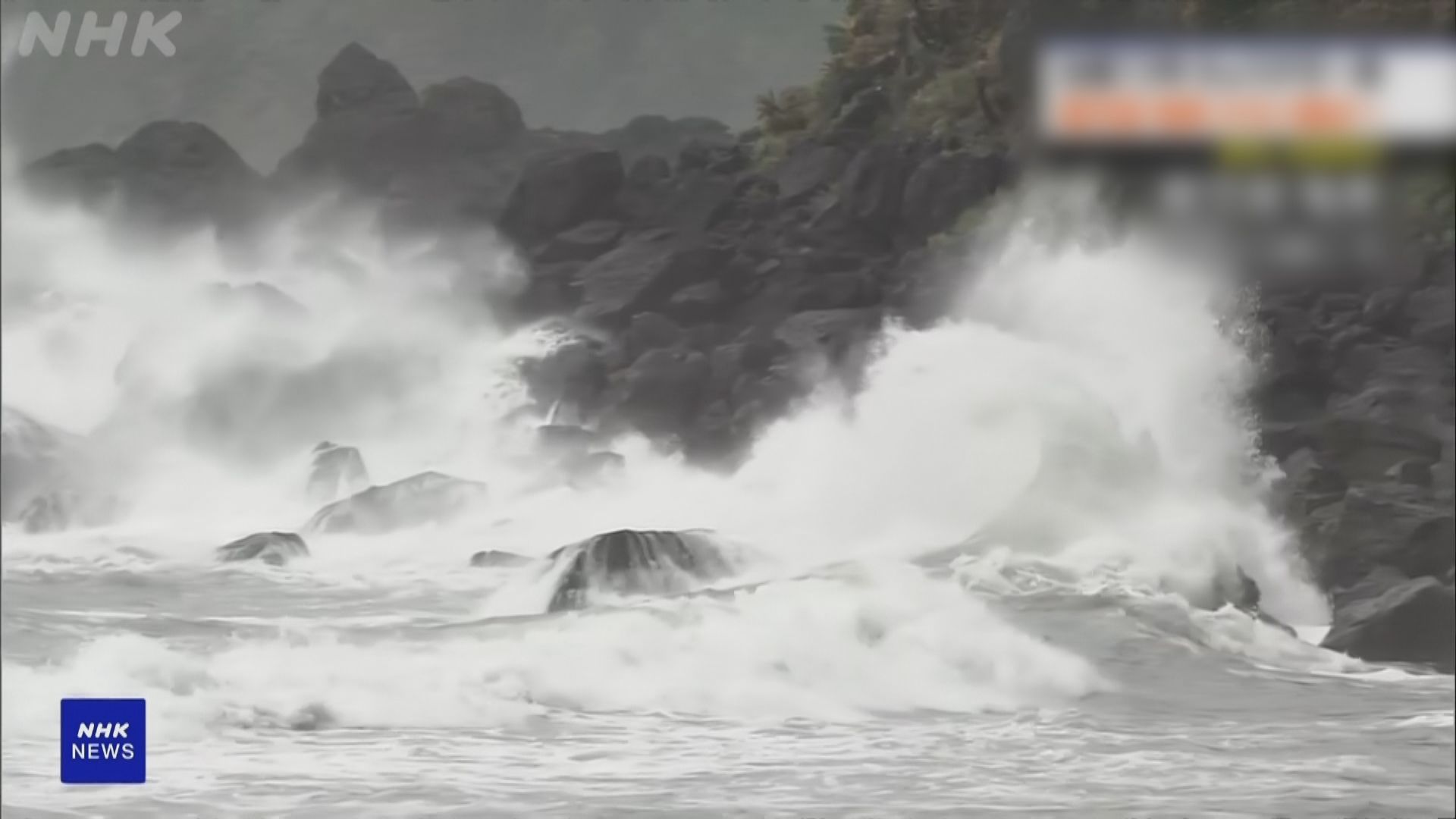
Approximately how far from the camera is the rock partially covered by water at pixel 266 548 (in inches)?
110

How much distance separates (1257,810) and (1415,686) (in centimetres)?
42

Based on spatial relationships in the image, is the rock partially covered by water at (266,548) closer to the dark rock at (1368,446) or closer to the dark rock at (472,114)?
the dark rock at (472,114)

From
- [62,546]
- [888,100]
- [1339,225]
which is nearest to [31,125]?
[62,546]

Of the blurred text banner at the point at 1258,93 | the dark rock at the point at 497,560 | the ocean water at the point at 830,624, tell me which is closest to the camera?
the blurred text banner at the point at 1258,93

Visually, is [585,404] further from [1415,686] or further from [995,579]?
[1415,686]

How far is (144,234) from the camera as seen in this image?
9.36ft

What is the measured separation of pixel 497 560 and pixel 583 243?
687 mm

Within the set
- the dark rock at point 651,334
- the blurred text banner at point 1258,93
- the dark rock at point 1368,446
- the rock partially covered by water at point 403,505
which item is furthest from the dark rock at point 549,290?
the dark rock at point 1368,446

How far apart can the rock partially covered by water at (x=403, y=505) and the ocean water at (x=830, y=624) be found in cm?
2

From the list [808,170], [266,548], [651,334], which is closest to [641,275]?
[651,334]

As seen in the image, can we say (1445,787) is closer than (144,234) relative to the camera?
Yes

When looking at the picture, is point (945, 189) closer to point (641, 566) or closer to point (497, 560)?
point (641, 566)

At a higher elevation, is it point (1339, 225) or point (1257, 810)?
point (1339, 225)

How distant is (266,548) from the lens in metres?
2.79
